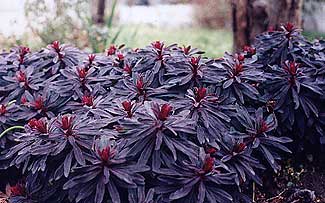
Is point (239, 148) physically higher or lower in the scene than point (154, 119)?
lower

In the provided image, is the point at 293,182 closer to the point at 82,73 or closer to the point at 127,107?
the point at 127,107

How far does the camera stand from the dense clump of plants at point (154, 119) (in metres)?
1.93

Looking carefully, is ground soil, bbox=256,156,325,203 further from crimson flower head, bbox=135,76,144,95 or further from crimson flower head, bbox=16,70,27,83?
crimson flower head, bbox=16,70,27,83

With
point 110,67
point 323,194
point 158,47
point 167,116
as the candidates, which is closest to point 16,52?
point 110,67

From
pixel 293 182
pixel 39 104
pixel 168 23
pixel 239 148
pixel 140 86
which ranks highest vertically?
pixel 140 86

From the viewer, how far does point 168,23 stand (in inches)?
465

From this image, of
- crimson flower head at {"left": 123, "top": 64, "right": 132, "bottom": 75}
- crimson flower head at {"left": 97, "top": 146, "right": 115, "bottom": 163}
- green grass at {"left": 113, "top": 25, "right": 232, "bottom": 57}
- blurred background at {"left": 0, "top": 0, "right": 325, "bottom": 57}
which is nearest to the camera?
crimson flower head at {"left": 97, "top": 146, "right": 115, "bottom": 163}

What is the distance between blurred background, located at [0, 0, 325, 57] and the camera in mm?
4527

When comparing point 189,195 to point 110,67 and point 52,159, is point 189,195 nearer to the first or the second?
point 52,159

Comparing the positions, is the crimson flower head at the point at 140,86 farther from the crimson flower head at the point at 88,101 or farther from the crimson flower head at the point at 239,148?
the crimson flower head at the point at 239,148

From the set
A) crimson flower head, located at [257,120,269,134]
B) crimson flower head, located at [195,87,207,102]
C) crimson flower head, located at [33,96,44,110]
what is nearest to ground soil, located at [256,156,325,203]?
crimson flower head, located at [257,120,269,134]

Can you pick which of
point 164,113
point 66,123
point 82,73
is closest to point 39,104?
point 82,73

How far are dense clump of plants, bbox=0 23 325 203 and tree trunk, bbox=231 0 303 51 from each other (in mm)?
1329

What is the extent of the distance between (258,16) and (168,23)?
7.41m
